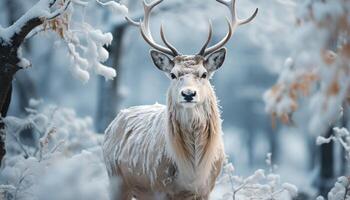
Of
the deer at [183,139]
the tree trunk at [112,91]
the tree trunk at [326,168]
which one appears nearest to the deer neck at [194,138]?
the deer at [183,139]

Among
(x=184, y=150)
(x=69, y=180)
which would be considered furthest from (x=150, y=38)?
(x=69, y=180)

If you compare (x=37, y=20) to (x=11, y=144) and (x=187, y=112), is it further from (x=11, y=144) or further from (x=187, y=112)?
(x=11, y=144)

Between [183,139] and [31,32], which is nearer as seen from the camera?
[183,139]

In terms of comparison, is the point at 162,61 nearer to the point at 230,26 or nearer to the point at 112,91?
the point at 230,26

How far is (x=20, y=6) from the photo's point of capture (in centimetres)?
1783

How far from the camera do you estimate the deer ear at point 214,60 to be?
8.60 m

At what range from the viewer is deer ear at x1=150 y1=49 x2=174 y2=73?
8.72 m

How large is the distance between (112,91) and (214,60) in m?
9.46

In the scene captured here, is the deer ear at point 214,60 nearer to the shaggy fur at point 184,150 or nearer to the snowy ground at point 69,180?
the shaggy fur at point 184,150

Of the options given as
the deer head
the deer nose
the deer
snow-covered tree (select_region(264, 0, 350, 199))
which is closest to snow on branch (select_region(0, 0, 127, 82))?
the deer head

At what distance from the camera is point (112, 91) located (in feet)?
58.9

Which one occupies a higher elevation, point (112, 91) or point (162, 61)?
point (162, 61)

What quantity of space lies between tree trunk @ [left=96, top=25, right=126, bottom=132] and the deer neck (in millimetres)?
9014

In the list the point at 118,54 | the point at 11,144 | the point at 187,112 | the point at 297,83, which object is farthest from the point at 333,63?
the point at 118,54
